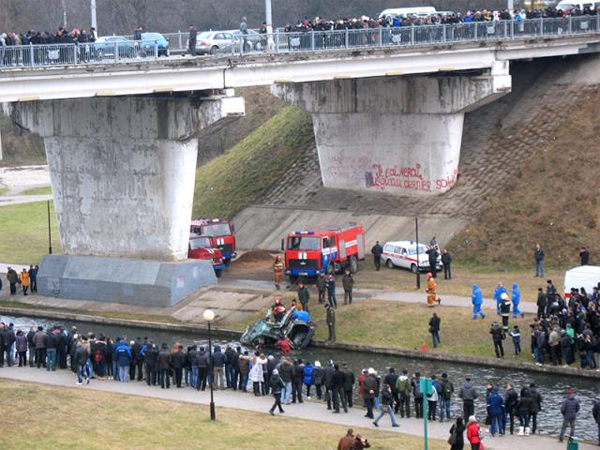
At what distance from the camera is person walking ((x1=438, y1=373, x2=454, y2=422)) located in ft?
126

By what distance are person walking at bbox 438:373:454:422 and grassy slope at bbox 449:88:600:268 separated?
801 inches

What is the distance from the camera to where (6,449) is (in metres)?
34.4

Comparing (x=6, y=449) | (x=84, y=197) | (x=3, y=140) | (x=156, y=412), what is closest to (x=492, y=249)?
(x=84, y=197)

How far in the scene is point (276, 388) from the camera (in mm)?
39406

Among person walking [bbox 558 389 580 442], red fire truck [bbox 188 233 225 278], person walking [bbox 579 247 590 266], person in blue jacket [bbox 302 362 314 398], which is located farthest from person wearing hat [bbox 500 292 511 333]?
red fire truck [bbox 188 233 225 278]

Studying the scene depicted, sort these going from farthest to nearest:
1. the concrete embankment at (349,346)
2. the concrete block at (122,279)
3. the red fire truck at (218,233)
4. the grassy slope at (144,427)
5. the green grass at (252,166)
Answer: the green grass at (252,166) < the red fire truck at (218,233) < the concrete block at (122,279) < the concrete embankment at (349,346) < the grassy slope at (144,427)

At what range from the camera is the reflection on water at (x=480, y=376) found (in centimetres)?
3878

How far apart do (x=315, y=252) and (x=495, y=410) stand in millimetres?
19685

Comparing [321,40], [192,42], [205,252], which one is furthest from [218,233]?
[192,42]

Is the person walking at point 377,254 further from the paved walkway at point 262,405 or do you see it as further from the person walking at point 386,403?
the person walking at point 386,403

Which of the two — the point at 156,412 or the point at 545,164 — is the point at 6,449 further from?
the point at 545,164

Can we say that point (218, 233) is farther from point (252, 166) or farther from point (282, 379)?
point (282, 379)

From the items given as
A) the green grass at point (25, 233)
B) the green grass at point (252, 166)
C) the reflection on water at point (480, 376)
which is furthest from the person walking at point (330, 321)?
the green grass at point (252, 166)

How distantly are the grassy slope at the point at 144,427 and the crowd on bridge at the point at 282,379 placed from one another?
1.27 metres
